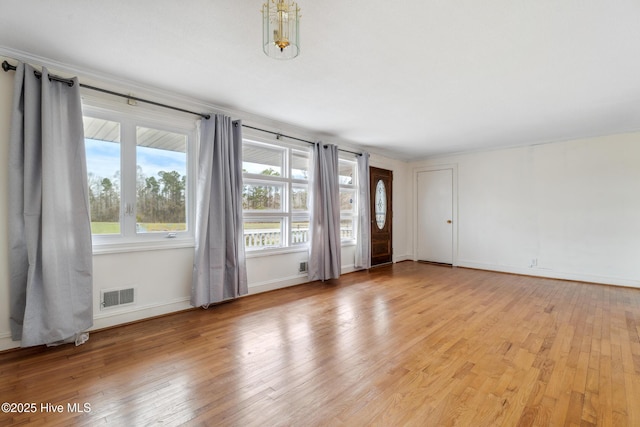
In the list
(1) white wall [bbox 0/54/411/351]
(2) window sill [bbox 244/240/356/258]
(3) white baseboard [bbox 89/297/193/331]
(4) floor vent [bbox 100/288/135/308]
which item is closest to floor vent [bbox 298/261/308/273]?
(2) window sill [bbox 244/240/356/258]

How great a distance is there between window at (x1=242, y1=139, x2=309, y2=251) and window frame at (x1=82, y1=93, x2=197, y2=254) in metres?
0.90

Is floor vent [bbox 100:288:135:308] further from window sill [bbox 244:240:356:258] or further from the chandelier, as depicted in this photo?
the chandelier

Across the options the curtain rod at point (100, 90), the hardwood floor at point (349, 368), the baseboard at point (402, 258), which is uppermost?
the curtain rod at point (100, 90)

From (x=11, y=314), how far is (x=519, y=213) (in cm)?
721

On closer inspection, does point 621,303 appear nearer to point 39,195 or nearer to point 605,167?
point 605,167

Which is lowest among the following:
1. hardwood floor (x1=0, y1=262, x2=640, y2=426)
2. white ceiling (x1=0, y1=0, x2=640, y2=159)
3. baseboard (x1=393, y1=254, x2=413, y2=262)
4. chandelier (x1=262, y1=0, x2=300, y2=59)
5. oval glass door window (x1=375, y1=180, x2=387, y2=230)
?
hardwood floor (x1=0, y1=262, x2=640, y2=426)

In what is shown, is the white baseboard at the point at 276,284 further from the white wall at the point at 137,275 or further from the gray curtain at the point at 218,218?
the gray curtain at the point at 218,218

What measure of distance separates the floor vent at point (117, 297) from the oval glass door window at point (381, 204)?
4675 mm

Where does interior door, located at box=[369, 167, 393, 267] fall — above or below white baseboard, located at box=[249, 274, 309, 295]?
above

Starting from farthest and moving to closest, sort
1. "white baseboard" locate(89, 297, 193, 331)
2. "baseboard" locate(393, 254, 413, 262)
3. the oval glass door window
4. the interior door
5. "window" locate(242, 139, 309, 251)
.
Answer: "baseboard" locate(393, 254, 413, 262), the oval glass door window, the interior door, "window" locate(242, 139, 309, 251), "white baseboard" locate(89, 297, 193, 331)

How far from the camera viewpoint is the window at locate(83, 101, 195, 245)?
9.48 ft

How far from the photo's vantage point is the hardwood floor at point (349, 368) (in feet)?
5.47

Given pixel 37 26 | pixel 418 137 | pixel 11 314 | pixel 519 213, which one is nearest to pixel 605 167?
pixel 519 213

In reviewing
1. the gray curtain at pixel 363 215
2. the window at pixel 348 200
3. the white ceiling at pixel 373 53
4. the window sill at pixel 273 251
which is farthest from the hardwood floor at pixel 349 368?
the white ceiling at pixel 373 53
